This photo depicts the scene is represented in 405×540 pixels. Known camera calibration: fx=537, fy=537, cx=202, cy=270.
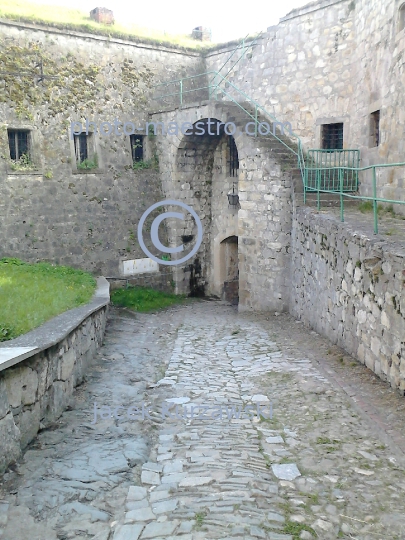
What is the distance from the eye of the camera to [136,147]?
15625 mm

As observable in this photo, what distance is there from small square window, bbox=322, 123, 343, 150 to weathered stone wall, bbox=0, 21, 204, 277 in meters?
5.15

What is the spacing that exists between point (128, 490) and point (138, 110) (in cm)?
1237

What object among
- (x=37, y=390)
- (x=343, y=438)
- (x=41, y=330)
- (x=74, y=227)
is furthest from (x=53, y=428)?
(x=74, y=227)

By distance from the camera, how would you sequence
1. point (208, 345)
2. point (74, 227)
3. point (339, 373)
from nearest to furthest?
point (339, 373), point (208, 345), point (74, 227)

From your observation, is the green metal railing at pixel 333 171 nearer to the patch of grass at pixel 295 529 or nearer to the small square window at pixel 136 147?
the small square window at pixel 136 147

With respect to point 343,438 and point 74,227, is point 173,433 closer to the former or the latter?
point 343,438

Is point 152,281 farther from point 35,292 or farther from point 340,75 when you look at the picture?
point 340,75

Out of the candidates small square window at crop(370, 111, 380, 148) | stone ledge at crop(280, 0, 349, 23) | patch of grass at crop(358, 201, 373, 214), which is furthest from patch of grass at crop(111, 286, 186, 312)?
stone ledge at crop(280, 0, 349, 23)

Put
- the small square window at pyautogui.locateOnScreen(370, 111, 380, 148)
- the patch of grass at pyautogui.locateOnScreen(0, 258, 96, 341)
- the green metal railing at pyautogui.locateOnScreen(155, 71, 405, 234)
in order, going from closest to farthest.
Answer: the patch of grass at pyautogui.locateOnScreen(0, 258, 96, 341), the small square window at pyautogui.locateOnScreen(370, 111, 380, 148), the green metal railing at pyautogui.locateOnScreen(155, 71, 405, 234)

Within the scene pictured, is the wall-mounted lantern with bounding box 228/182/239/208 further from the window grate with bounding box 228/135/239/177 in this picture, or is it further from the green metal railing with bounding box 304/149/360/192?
the green metal railing with bounding box 304/149/360/192

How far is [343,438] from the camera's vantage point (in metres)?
5.68

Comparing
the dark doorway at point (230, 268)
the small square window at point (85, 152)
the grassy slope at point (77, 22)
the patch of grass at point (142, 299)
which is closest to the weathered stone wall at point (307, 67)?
the grassy slope at point (77, 22)

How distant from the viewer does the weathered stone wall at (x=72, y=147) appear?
13039mm

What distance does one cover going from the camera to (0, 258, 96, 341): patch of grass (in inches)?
277
